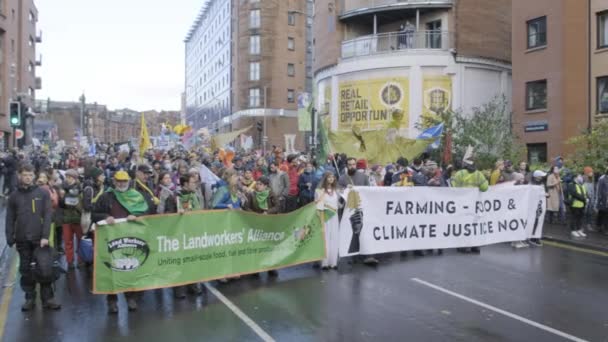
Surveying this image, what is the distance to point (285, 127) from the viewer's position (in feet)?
232

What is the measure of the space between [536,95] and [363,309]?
23.3m

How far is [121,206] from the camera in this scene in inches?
307

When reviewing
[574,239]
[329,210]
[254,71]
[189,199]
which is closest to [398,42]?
[574,239]

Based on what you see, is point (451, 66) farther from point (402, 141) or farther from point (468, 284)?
point (468, 284)

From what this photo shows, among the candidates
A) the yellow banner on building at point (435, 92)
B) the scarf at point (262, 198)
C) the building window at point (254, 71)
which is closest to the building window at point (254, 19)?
the building window at point (254, 71)

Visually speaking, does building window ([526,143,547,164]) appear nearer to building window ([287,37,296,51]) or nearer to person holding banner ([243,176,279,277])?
person holding banner ([243,176,279,277])

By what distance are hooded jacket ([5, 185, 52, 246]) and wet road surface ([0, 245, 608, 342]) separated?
0.98 metres

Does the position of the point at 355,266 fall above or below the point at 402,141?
below

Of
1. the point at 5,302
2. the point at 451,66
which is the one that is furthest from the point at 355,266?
the point at 451,66

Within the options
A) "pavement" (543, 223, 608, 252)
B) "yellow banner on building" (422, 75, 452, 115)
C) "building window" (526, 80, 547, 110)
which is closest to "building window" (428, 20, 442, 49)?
"yellow banner on building" (422, 75, 452, 115)

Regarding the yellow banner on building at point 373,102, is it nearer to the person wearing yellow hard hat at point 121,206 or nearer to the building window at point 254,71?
the person wearing yellow hard hat at point 121,206

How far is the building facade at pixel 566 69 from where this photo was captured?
25.5m

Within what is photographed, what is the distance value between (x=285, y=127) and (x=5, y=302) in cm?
6327

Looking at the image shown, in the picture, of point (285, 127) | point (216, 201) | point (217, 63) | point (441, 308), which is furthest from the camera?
point (217, 63)
